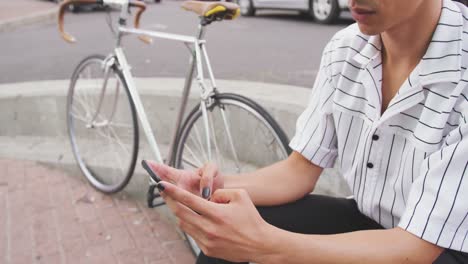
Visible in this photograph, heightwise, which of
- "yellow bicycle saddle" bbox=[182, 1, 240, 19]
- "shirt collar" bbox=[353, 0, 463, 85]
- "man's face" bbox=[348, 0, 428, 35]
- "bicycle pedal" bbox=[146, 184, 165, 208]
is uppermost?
"man's face" bbox=[348, 0, 428, 35]

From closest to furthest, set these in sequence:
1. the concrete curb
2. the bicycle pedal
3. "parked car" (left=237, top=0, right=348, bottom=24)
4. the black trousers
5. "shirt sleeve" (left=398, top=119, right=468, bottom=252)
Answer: "shirt sleeve" (left=398, top=119, right=468, bottom=252) < the black trousers < the bicycle pedal < "parked car" (left=237, top=0, right=348, bottom=24) < the concrete curb

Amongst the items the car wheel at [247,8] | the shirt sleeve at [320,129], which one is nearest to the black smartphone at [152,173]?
the shirt sleeve at [320,129]

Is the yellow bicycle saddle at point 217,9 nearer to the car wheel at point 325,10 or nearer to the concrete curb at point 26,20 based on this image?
the car wheel at point 325,10

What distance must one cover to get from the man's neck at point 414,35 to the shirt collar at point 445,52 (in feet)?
0.07

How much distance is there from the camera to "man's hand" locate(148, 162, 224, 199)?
141 cm

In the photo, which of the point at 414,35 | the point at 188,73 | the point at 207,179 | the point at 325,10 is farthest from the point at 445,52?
the point at 325,10

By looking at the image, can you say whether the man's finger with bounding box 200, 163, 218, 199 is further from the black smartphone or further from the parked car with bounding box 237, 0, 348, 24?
the parked car with bounding box 237, 0, 348, 24

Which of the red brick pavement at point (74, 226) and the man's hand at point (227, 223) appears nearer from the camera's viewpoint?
the man's hand at point (227, 223)

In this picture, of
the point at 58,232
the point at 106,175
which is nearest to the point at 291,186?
the point at 58,232

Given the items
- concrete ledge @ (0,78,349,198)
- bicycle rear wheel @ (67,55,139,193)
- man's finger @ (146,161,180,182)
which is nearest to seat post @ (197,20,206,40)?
concrete ledge @ (0,78,349,198)

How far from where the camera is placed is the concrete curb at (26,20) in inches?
411

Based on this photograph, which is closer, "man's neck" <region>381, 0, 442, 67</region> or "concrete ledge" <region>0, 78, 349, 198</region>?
"man's neck" <region>381, 0, 442, 67</region>

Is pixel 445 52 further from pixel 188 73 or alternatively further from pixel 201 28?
pixel 188 73

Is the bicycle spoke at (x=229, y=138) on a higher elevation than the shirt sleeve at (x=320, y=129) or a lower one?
lower
